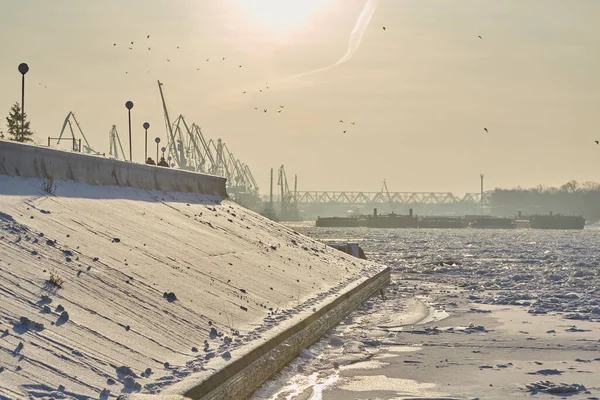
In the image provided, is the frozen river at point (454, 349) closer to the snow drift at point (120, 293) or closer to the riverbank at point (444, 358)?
the riverbank at point (444, 358)

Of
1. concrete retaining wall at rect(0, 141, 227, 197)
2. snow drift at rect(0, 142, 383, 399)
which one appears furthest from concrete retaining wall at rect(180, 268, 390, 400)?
concrete retaining wall at rect(0, 141, 227, 197)

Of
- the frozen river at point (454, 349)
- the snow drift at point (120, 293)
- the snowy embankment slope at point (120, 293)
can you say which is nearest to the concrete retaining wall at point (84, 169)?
the snow drift at point (120, 293)

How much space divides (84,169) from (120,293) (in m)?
6.93

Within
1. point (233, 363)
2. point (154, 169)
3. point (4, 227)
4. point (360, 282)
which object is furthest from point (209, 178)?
point (233, 363)

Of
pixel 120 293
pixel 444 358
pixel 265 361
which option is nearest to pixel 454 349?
pixel 444 358

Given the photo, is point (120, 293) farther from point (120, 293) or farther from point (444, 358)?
point (444, 358)

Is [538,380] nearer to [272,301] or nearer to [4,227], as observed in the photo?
[272,301]

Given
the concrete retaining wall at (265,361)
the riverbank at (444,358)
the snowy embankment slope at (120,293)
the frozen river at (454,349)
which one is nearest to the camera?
the snowy embankment slope at (120,293)

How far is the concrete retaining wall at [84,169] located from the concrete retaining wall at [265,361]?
15.9ft

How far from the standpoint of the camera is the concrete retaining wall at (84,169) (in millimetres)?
14258

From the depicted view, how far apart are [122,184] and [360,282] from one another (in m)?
6.15

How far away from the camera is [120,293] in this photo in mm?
10625

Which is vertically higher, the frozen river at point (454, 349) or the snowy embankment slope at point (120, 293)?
the snowy embankment slope at point (120, 293)

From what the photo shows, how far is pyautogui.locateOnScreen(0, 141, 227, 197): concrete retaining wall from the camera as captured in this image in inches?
561
